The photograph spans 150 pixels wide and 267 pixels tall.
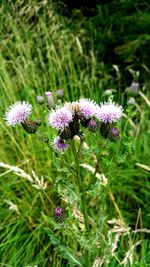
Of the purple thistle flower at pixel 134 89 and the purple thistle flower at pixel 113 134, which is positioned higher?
the purple thistle flower at pixel 134 89

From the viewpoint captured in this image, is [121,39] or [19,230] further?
[121,39]

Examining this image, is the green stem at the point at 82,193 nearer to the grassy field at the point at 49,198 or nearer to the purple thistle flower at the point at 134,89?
the grassy field at the point at 49,198

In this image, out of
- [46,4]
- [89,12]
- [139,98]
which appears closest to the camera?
[46,4]

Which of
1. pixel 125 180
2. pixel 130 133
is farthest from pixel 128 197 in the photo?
pixel 130 133

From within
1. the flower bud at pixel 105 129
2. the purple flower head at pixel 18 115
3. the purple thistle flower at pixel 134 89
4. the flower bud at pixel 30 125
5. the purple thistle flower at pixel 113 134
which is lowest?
the purple thistle flower at pixel 113 134

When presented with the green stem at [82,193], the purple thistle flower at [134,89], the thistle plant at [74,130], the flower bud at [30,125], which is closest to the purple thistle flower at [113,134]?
the thistle plant at [74,130]

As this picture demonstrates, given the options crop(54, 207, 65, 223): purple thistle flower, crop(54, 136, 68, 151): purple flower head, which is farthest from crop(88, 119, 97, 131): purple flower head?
crop(54, 207, 65, 223): purple thistle flower

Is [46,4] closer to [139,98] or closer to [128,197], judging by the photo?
[139,98]

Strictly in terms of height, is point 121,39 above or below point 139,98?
above
